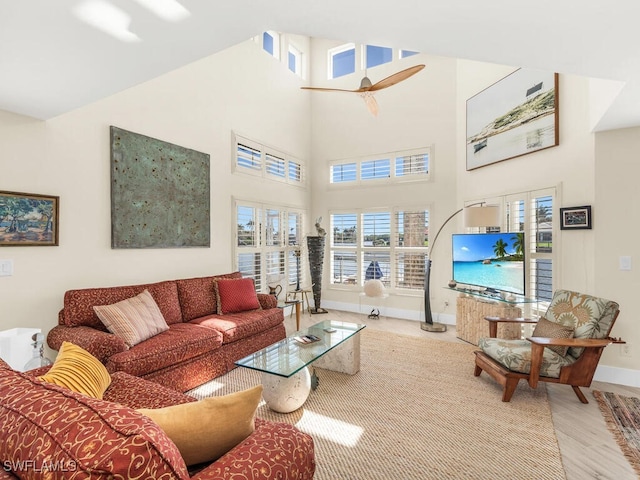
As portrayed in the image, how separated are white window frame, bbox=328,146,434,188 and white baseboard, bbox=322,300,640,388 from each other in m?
2.24

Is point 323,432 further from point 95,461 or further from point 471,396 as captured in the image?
point 95,461

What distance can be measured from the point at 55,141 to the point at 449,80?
208 inches

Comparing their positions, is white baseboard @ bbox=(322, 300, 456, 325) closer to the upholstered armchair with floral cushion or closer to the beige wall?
the beige wall

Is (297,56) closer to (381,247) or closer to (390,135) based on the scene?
(390,135)

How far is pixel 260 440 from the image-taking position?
1.12 metres

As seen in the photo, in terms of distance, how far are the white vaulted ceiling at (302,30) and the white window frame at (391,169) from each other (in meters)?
3.38

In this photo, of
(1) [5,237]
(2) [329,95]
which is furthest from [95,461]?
(2) [329,95]

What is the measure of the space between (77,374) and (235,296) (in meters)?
2.23

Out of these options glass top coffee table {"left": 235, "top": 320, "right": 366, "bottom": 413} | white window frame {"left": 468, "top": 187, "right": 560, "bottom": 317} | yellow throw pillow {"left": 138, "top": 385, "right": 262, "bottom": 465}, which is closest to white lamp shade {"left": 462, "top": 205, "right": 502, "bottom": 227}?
white window frame {"left": 468, "top": 187, "right": 560, "bottom": 317}

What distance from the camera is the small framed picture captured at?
3.10m

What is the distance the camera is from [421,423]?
2359 millimetres

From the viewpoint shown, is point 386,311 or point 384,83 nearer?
point 384,83

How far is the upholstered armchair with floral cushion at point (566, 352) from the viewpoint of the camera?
2518mm

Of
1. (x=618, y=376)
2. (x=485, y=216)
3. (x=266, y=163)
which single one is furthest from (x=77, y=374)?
(x=618, y=376)
